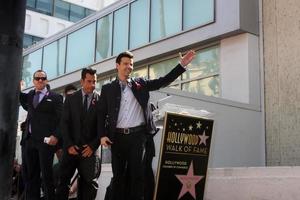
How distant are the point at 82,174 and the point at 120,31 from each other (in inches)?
455

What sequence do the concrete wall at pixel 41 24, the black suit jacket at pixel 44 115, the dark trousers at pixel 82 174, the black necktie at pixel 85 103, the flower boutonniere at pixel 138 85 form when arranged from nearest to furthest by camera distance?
the flower boutonniere at pixel 138 85 → the dark trousers at pixel 82 174 → the black necktie at pixel 85 103 → the black suit jacket at pixel 44 115 → the concrete wall at pixel 41 24

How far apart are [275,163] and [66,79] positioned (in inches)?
438

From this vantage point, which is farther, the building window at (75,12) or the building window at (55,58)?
the building window at (75,12)

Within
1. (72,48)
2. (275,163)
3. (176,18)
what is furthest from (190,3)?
(72,48)

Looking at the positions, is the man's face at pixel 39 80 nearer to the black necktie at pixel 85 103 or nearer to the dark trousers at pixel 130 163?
the black necktie at pixel 85 103

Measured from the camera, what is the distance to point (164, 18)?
14.5m

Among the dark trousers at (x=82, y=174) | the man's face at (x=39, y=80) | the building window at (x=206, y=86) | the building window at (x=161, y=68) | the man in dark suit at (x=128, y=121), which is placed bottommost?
the dark trousers at (x=82, y=174)

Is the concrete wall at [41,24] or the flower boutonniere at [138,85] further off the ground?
the concrete wall at [41,24]

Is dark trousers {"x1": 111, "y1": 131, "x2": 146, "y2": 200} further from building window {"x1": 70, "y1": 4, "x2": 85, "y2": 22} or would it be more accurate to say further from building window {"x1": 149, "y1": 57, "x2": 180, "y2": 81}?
building window {"x1": 70, "y1": 4, "x2": 85, "y2": 22}

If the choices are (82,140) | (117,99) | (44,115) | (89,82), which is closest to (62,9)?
(44,115)

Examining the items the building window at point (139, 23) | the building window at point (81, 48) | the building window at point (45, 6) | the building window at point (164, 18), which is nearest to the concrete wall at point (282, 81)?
the building window at point (164, 18)

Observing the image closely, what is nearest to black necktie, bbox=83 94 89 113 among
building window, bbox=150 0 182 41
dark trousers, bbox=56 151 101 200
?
dark trousers, bbox=56 151 101 200

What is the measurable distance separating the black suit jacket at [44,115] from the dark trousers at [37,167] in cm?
14

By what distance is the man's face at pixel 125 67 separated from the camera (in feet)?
16.4
